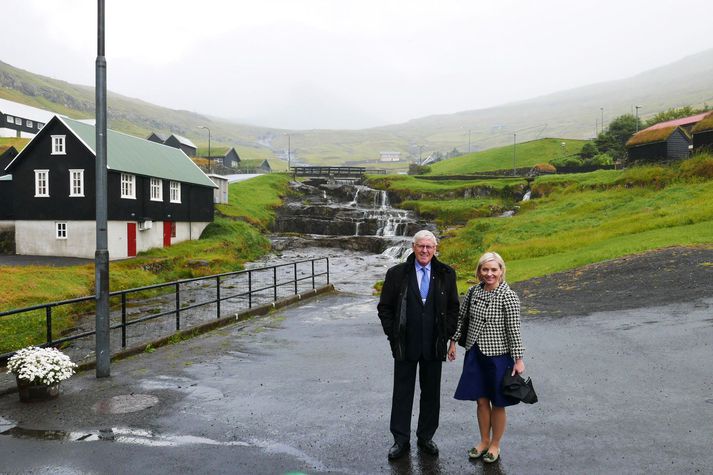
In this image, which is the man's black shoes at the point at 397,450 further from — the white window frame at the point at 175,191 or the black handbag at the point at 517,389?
the white window frame at the point at 175,191

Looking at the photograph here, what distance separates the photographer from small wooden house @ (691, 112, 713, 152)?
47.6 metres

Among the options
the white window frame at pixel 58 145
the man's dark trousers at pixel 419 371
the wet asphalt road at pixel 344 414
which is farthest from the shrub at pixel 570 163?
the man's dark trousers at pixel 419 371

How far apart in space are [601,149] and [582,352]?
89.0 meters

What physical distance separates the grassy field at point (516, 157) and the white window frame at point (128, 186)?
6223 cm

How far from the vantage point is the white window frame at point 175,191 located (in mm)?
43906

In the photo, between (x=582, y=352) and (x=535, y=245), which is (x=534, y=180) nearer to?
(x=535, y=245)

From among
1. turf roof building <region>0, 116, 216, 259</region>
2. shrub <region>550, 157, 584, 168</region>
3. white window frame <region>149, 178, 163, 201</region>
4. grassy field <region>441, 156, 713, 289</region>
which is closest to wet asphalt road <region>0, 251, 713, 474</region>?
→ grassy field <region>441, 156, 713, 289</region>

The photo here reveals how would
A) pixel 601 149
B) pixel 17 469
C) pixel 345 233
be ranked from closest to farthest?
1. pixel 17 469
2. pixel 345 233
3. pixel 601 149

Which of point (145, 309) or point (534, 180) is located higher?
point (534, 180)

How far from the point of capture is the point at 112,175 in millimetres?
36781

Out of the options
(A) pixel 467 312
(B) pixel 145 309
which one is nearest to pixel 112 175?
(B) pixel 145 309

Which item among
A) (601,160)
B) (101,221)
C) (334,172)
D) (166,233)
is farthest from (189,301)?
(601,160)

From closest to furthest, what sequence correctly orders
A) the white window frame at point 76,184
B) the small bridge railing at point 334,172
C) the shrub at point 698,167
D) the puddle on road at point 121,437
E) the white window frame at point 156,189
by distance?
the puddle on road at point 121,437, the white window frame at point 76,184, the white window frame at point 156,189, the shrub at point 698,167, the small bridge railing at point 334,172

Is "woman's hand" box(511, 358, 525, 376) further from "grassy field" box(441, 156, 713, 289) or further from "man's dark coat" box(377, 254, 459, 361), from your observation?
"grassy field" box(441, 156, 713, 289)
